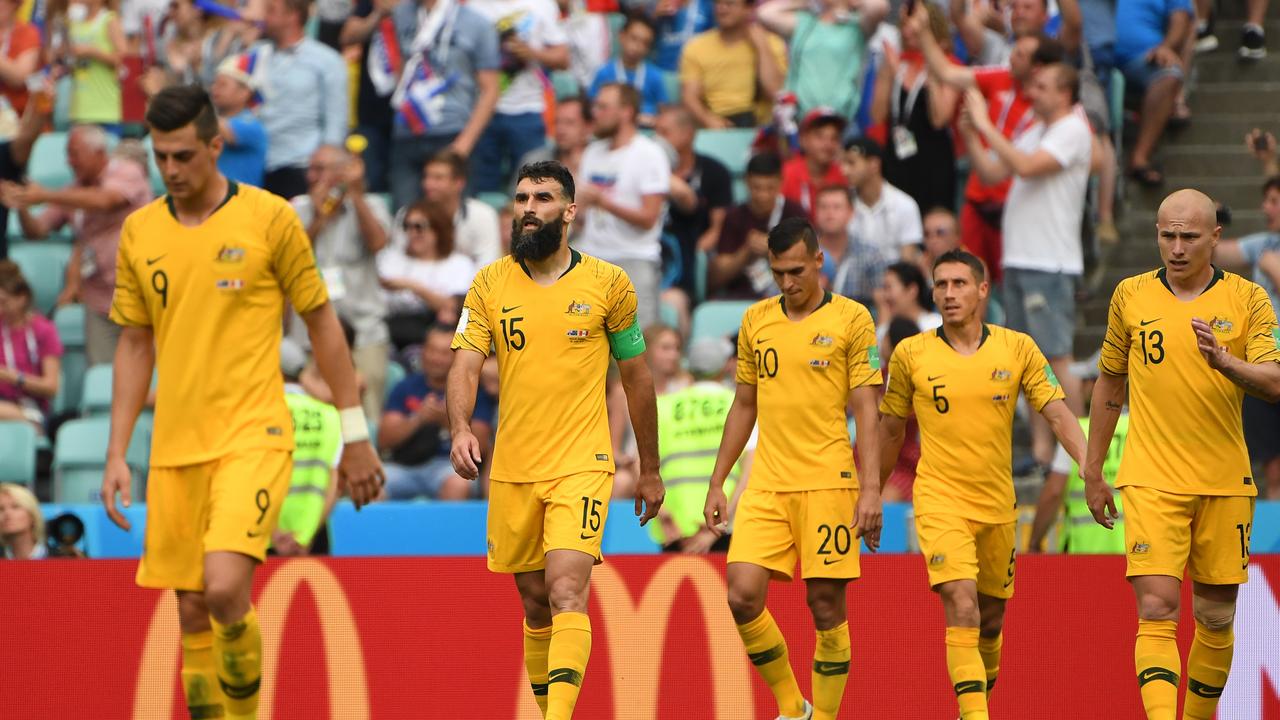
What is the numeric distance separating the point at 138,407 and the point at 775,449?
3252 mm

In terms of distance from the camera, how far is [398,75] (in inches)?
608

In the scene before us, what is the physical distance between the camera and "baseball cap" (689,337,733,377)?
460 inches

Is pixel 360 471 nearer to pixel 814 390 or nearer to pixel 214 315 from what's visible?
pixel 214 315

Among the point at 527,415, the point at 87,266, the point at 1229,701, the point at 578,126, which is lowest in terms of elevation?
the point at 1229,701

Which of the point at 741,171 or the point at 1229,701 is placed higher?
the point at 741,171

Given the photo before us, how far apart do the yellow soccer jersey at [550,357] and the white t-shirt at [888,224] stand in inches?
200

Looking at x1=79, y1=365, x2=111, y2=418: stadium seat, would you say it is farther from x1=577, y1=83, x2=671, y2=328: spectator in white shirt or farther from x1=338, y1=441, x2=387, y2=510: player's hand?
x1=338, y1=441, x2=387, y2=510: player's hand

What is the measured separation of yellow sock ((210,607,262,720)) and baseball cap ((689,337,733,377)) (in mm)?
4507

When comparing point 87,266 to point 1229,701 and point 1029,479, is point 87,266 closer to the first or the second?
point 1029,479

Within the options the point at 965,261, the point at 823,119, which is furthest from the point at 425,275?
the point at 965,261

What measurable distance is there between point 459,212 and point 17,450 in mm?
3666

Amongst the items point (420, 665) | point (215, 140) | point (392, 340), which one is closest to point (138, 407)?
point (215, 140)

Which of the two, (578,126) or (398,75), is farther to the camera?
(398,75)

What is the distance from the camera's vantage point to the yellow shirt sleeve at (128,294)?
25.8ft
